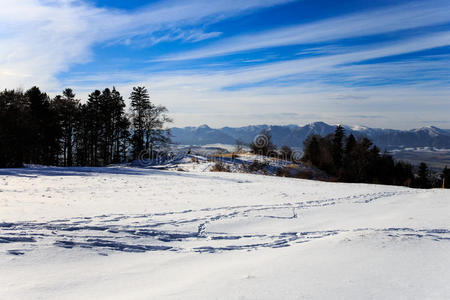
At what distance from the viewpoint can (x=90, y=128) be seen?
37.3 m

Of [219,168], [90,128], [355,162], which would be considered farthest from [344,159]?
[90,128]

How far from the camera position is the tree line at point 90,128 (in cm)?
3169

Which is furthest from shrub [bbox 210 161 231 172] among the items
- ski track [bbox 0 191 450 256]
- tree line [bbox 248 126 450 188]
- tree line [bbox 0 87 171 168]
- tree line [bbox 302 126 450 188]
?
tree line [bbox 302 126 450 188]

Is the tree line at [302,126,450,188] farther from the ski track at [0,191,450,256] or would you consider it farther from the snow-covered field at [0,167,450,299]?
the ski track at [0,191,450,256]

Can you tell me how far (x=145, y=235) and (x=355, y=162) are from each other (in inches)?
1816

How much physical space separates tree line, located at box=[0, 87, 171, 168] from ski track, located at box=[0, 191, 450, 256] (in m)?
25.5

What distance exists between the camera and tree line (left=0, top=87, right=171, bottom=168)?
3169 cm

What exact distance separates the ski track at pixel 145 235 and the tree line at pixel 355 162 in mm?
34765

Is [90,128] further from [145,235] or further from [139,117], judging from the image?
[145,235]

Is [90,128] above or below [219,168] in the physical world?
above

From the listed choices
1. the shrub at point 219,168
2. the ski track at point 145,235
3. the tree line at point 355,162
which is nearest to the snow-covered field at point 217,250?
the ski track at point 145,235

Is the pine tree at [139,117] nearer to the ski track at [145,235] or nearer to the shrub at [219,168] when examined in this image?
the shrub at [219,168]

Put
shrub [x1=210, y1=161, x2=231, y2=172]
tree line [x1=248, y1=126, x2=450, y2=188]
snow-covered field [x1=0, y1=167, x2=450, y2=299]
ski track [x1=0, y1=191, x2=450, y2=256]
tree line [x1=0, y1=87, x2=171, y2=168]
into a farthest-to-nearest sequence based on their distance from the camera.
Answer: tree line [x1=248, y1=126, x2=450, y2=188] → tree line [x1=0, y1=87, x2=171, y2=168] → shrub [x1=210, y1=161, x2=231, y2=172] → ski track [x1=0, y1=191, x2=450, y2=256] → snow-covered field [x1=0, y1=167, x2=450, y2=299]

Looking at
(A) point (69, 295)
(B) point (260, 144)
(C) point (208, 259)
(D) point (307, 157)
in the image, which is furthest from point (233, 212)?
(D) point (307, 157)
